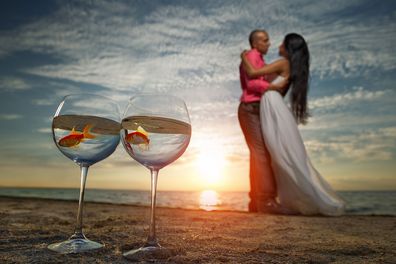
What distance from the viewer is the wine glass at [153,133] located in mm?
1410

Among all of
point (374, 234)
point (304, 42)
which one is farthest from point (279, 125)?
point (374, 234)

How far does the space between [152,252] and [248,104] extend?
12.5 feet

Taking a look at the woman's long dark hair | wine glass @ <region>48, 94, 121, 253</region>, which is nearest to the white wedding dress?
the woman's long dark hair

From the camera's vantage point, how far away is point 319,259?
1.49 metres

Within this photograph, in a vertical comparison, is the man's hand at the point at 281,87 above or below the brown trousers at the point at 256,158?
above

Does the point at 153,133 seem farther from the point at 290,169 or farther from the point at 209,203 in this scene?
the point at 209,203

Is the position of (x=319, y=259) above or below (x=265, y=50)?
below

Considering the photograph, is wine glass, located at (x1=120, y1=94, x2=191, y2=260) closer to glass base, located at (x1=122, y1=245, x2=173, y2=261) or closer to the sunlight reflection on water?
glass base, located at (x1=122, y1=245, x2=173, y2=261)

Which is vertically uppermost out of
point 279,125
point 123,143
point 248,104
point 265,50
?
point 265,50

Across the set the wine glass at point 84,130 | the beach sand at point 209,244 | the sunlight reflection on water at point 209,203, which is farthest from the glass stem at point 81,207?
the sunlight reflection on water at point 209,203

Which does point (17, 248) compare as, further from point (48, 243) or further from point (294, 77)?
point (294, 77)

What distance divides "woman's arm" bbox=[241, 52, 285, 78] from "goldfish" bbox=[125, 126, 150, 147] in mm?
3533

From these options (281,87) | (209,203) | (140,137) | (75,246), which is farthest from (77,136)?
(209,203)

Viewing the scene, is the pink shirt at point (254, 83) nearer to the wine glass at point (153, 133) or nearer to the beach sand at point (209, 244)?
the beach sand at point (209, 244)
